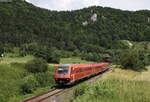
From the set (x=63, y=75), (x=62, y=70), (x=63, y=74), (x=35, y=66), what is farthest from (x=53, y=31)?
(x=63, y=75)

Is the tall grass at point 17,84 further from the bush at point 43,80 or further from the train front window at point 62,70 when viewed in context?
the train front window at point 62,70

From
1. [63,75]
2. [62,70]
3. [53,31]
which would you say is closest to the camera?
[63,75]

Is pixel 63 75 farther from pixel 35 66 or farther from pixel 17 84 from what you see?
pixel 35 66

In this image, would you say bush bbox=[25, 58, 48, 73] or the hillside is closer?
bush bbox=[25, 58, 48, 73]

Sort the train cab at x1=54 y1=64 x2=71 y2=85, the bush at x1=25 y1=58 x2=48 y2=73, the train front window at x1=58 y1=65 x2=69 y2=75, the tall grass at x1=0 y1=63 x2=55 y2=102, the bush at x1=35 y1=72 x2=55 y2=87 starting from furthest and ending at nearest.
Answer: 1. the bush at x1=25 y1=58 x2=48 y2=73
2. the bush at x1=35 y1=72 x2=55 y2=87
3. the train front window at x1=58 y1=65 x2=69 y2=75
4. the train cab at x1=54 y1=64 x2=71 y2=85
5. the tall grass at x1=0 y1=63 x2=55 y2=102

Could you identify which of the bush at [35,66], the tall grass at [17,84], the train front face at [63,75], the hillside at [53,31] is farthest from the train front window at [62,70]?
the hillside at [53,31]

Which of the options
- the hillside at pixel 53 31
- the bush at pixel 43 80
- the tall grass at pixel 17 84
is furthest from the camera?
the hillside at pixel 53 31

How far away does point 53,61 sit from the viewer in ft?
236

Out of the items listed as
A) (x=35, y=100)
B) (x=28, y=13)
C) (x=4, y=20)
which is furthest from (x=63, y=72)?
(x=28, y=13)

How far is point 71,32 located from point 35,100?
158 metres

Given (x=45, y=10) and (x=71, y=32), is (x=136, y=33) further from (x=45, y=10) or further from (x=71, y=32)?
(x=45, y=10)

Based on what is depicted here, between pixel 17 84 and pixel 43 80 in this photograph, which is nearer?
pixel 17 84

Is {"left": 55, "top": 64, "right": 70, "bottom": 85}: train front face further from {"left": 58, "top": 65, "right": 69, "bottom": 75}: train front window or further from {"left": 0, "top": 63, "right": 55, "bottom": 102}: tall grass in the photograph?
{"left": 0, "top": 63, "right": 55, "bottom": 102}: tall grass

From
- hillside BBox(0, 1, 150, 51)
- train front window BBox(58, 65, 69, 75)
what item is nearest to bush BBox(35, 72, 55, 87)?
train front window BBox(58, 65, 69, 75)
